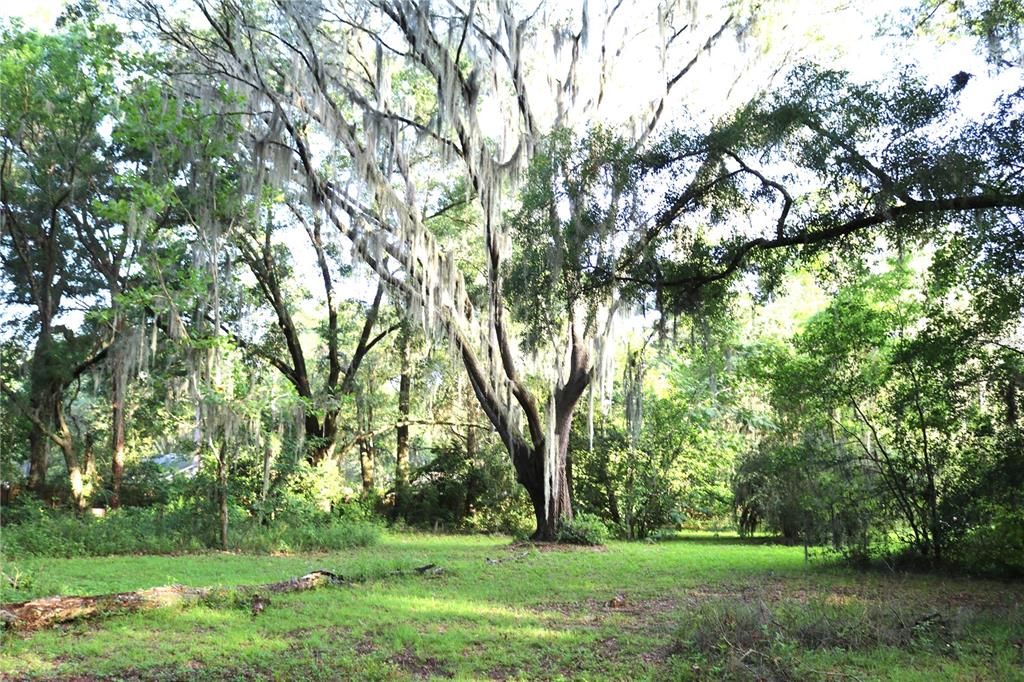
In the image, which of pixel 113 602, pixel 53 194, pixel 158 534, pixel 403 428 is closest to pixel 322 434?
pixel 403 428

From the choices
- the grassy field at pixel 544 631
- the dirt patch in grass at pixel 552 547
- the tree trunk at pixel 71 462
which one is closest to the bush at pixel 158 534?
the tree trunk at pixel 71 462

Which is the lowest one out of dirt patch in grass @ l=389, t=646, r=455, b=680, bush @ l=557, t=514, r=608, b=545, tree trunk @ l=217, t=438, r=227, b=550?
dirt patch in grass @ l=389, t=646, r=455, b=680

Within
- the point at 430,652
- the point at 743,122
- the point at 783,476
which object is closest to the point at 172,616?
the point at 430,652

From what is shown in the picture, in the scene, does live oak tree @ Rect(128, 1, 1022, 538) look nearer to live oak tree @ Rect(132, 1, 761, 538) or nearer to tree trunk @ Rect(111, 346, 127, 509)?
live oak tree @ Rect(132, 1, 761, 538)

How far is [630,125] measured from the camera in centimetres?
1301

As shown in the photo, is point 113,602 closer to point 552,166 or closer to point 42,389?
point 552,166

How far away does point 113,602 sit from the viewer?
6.47m

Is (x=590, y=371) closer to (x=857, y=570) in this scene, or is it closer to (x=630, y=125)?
(x=630, y=125)

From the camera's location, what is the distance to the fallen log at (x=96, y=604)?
590 centimetres

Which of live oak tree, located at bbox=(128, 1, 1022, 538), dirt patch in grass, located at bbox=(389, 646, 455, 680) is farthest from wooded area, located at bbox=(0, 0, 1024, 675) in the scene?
dirt patch in grass, located at bbox=(389, 646, 455, 680)

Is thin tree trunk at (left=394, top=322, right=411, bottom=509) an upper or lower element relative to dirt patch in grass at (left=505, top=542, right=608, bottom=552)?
upper

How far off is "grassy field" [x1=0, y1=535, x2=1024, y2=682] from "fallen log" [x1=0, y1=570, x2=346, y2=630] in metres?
0.16

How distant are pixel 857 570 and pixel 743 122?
6638 millimetres

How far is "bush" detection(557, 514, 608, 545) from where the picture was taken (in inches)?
571
